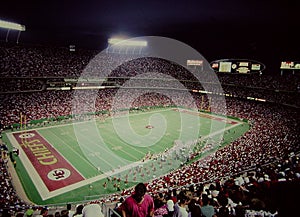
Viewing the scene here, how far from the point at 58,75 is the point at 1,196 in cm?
3811

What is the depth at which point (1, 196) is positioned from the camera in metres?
14.4

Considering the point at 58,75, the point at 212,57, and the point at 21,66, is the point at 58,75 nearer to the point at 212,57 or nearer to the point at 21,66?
the point at 21,66

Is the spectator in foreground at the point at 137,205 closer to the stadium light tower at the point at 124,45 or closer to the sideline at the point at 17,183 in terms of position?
the sideline at the point at 17,183

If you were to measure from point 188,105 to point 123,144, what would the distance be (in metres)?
27.2

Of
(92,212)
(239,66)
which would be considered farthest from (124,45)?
(92,212)

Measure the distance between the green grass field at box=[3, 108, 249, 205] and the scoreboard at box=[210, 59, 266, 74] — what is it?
16467 mm

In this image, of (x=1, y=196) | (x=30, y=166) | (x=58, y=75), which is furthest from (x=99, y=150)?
Result: (x=58, y=75)

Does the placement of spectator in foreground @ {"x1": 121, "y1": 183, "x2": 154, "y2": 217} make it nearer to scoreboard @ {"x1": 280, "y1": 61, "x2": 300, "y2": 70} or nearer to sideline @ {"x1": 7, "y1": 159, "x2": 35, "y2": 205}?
sideline @ {"x1": 7, "y1": 159, "x2": 35, "y2": 205}

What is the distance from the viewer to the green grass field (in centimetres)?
1880

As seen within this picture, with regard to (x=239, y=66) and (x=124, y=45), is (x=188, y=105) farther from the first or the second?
(x=124, y=45)

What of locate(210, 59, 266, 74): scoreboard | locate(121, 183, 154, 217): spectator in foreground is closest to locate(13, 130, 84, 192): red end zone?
locate(121, 183, 154, 217): spectator in foreground

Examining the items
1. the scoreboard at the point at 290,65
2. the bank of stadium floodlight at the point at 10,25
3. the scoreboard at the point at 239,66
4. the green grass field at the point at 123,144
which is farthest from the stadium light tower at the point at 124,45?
the scoreboard at the point at 290,65

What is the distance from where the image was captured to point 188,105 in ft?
170

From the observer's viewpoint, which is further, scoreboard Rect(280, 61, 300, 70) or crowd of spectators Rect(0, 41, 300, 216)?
scoreboard Rect(280, 61, 300, 70)
